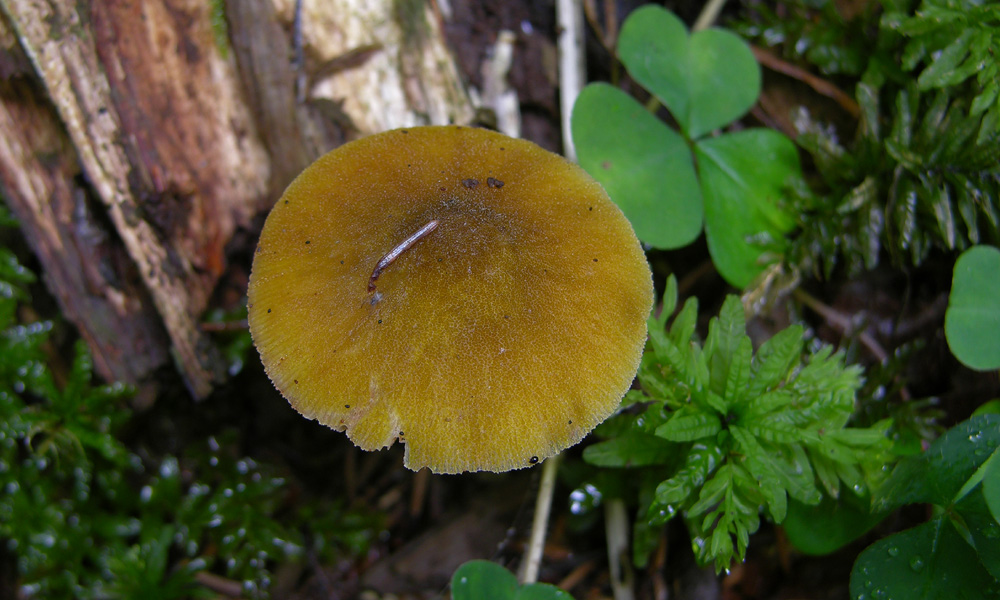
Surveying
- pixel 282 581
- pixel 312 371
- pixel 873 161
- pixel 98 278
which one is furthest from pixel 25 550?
pixel 873 161

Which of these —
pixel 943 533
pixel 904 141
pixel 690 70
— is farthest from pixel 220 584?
pixel 904 141

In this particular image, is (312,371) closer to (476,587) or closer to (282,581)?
(476,587)

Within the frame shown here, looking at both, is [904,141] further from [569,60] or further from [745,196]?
[569,60]

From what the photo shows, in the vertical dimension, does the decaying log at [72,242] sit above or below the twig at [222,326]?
above

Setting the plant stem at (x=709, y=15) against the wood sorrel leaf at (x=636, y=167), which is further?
the plant stem at (x=709, y=15)

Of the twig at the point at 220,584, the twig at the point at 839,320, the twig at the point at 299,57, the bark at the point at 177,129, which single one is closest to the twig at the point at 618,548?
the twig at the point at 839,320

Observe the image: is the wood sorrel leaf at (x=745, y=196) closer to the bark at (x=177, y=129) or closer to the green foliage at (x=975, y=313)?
the green foliage at (x=975, y=313)
